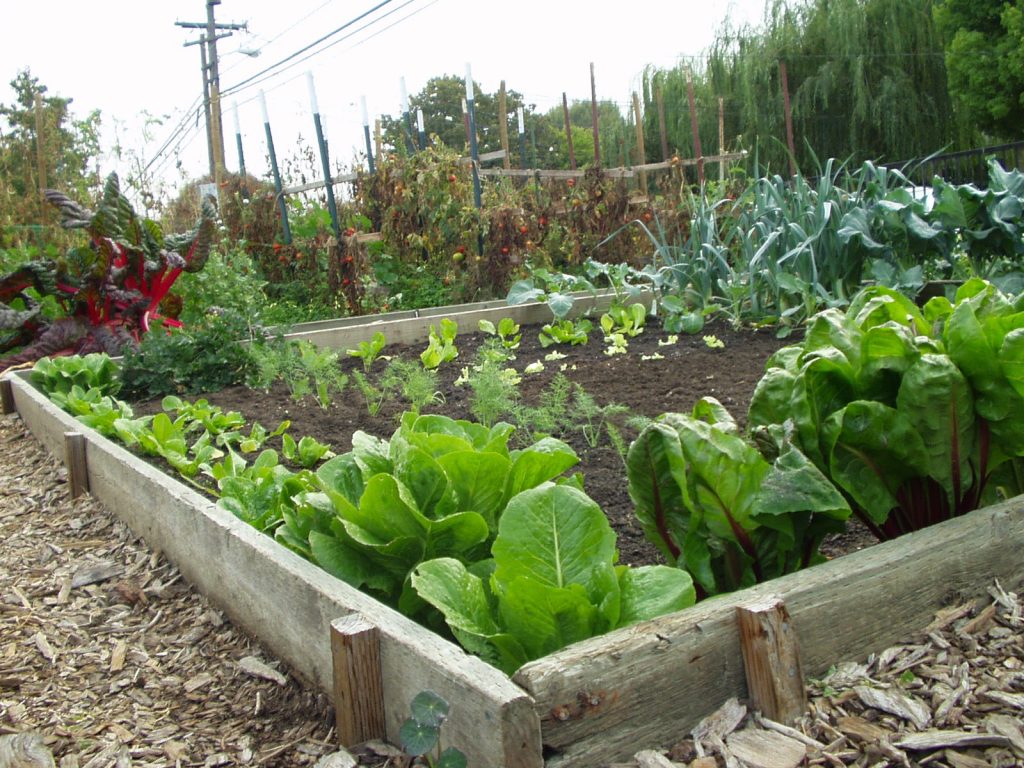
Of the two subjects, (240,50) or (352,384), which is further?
(240,50)

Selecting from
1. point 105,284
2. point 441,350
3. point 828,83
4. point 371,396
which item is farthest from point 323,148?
point 828,83

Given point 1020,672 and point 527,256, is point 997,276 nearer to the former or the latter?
point 1020,672

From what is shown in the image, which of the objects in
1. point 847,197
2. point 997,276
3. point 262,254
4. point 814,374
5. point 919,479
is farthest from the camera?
point 262,254

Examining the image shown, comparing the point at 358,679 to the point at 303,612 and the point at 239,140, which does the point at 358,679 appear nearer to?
the point at 303,612

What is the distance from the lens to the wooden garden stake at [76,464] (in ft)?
11.1

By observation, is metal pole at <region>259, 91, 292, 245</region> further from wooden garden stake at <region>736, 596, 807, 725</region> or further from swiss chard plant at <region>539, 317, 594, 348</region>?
wooden garden stake at <region>736, 596, 807, 725</region>

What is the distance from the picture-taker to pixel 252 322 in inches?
198

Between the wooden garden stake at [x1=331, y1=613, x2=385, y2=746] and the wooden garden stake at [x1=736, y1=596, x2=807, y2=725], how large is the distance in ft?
1.97

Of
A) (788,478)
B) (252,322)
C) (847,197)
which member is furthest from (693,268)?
(788,478)

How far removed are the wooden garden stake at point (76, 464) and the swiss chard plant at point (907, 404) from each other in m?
2.61

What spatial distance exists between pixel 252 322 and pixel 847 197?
333cm

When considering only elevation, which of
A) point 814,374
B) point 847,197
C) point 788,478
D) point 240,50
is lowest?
point 788,478

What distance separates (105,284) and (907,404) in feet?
17.0

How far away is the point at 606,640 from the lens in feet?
4.43
